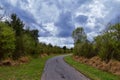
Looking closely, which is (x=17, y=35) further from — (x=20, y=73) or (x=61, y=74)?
(x=61, y=74)

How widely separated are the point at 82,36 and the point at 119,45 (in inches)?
2850

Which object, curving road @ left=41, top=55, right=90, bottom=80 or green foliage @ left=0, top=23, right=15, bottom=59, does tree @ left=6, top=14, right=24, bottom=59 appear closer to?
green foliage @ left=0, top=23, right=15, bottom=59

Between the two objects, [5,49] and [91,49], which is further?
[91,49]

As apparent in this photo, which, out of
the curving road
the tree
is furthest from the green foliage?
the curving road

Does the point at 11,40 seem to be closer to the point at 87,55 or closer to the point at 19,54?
the point at 19,54

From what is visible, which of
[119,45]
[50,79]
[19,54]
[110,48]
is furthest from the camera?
[19,54]

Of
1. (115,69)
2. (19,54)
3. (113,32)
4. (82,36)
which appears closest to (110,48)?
(113,32)

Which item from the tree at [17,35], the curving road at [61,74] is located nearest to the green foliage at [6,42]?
the tree at [17,35]

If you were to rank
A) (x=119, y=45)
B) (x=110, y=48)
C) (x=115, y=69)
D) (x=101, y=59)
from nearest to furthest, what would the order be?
(x=115, y=69)
(x=119, y=45)
(x=110, y=48)
(x=101, y=59)

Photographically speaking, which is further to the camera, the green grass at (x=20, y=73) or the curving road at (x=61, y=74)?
the green grass at (x=20, y=73)

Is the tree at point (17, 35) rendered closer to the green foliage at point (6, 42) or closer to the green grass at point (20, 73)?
the green foliage at point (6, 42)

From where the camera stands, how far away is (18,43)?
51750 mm

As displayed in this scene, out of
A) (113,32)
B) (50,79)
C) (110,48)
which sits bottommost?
(50,79)

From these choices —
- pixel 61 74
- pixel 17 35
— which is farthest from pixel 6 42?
pixel 61 74
